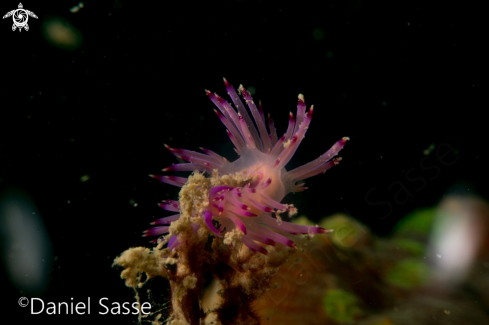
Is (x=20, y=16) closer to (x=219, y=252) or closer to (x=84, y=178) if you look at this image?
(x=84, y=178)

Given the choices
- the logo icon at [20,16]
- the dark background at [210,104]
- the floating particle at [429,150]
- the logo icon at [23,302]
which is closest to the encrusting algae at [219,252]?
the dark background at [210,104]

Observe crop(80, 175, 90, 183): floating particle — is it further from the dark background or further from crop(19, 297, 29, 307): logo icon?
crop(19, 297, 29, 307): logo icon

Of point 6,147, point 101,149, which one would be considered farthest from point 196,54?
point 6,147

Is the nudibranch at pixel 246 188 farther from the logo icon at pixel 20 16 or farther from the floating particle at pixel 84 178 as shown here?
the logo icon at pixel 20 16

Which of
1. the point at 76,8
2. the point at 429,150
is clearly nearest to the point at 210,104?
the point at 76,8

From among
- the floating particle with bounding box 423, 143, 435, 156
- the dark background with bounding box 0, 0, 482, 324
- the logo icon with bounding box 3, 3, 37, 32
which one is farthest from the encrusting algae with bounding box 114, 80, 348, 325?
the floating particle with bounding box 423, 143, 435, 156
